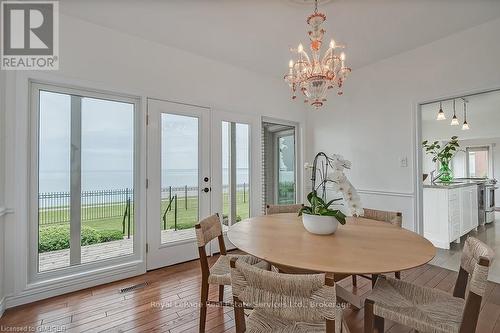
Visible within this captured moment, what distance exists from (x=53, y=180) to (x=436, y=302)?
321 centimetres

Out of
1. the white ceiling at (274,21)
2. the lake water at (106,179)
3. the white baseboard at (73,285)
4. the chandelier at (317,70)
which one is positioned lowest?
the white baseboard at (73,285)

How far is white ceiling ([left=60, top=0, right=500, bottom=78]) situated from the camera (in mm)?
2229

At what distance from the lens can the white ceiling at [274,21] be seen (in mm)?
2229

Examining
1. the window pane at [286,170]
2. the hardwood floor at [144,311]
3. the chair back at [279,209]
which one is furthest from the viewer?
the window pane at [286,170]

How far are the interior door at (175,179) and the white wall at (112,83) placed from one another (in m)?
0.26

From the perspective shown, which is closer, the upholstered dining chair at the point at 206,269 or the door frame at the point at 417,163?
the upholstered dining chair at the point at 206,269

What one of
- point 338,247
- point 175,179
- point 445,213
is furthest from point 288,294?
point 445,213

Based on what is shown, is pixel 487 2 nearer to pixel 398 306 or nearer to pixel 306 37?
pixel 306 37

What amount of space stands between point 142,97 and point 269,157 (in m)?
2.22

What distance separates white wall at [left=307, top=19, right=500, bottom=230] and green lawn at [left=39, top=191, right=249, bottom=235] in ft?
6.17

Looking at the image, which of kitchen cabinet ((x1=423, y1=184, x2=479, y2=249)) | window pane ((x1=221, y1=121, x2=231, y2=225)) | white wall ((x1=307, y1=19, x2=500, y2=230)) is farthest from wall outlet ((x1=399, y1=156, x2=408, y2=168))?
window pane ((x1=221, y1=121, x2=231, y2=225))

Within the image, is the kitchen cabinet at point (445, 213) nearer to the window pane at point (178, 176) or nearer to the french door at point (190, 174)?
the french door at point (190, 174)

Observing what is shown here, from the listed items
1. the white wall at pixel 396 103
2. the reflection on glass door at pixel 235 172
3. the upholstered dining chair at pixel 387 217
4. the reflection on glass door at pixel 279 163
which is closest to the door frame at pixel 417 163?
the white wall at pixel 396 103

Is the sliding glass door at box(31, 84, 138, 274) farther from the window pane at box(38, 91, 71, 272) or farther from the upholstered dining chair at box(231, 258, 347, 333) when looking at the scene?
the upholstered dining chair at box(231, 258, 347, 333)
